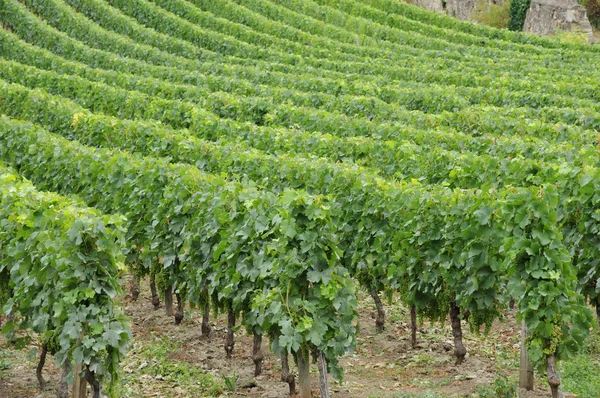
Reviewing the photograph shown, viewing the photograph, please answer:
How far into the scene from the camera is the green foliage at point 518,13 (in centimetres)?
5000

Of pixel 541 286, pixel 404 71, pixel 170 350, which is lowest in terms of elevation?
pixel 170 350

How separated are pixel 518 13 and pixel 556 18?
12.9 feet

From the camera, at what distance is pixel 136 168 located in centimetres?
1312

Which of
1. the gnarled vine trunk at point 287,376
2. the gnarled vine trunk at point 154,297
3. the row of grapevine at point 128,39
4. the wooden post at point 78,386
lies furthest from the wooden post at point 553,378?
the row of grapevine at point 128,39

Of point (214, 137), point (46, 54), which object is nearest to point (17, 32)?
point (46, 54)

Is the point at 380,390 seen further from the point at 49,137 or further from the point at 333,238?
the point at 49,137

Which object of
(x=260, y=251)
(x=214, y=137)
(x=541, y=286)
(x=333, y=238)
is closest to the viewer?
(x=541, y=286)

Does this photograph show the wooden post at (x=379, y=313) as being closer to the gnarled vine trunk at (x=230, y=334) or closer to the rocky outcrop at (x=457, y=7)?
the gnarled vine trunk at (x=230, y=334)

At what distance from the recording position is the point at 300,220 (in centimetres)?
912

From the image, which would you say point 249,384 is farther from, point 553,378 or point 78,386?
point 553,378

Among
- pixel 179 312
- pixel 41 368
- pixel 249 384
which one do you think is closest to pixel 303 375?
pixel 249 384

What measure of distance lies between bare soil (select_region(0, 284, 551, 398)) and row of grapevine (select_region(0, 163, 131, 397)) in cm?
70

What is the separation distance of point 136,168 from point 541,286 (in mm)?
6824

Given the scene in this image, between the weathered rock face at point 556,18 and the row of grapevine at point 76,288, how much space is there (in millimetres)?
39243
